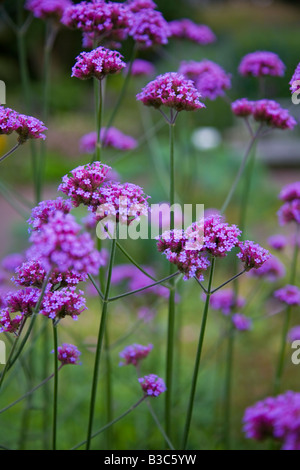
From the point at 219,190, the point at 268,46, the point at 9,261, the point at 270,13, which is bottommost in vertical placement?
the point at 9,261

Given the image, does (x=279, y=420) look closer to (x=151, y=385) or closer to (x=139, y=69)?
(x=151, y=385)

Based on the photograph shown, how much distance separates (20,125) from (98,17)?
1.35ft

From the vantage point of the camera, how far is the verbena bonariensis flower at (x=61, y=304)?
3.14ft

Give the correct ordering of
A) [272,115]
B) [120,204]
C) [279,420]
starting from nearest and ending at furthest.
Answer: [279,420]
[120,204]
[272,115]

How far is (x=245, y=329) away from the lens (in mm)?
1843

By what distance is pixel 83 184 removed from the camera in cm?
100

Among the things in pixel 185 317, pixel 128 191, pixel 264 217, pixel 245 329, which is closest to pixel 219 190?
pixel 264 217

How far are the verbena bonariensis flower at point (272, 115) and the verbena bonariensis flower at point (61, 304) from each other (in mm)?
787

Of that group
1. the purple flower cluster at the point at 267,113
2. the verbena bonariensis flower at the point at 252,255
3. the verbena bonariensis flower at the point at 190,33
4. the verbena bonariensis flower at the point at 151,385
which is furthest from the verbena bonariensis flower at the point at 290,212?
the verbena bonariensis flower at the point at 190,33

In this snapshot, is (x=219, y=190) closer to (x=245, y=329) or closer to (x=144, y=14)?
(x=245, y=329)

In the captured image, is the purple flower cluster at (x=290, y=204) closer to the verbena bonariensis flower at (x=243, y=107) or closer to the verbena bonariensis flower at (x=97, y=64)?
the verbena bonariensis flower at (x=243, y=107)

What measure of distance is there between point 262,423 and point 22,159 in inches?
297

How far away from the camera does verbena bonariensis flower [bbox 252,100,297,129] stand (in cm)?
142

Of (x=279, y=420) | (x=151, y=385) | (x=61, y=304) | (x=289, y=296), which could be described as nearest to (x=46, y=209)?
(x=61, y=304)
